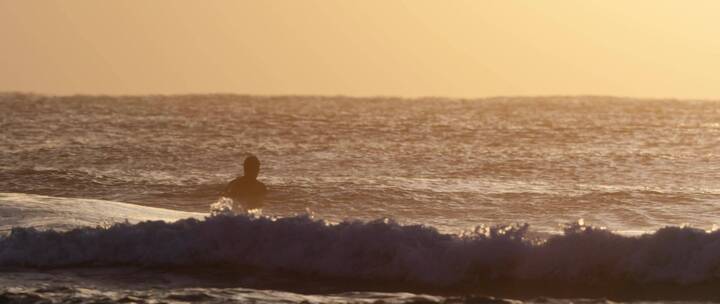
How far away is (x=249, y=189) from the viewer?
1958 centimetres

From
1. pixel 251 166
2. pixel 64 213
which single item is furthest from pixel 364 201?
pixel 64 213

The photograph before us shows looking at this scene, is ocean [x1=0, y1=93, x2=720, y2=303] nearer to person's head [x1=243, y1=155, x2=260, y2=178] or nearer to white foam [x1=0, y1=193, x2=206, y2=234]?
white foam [x1=0, y1=193, x2=206, y2=234]

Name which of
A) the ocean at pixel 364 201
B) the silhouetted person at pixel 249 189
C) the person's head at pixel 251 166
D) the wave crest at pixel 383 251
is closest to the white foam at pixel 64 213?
the ocean at pixel 364 201

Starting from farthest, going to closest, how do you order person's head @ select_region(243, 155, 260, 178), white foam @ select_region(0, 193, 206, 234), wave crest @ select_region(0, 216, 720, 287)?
person's head @ select_region(243, 155, 260, 178) → white foam @ select_region(0, 193, 206, 234) → wave crest @ select_region(0, 216, 720, 287)

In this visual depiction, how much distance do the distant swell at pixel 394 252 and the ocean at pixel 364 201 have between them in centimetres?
2

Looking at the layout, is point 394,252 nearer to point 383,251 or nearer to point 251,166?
point 383,251

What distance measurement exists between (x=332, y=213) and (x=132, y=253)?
7165mm

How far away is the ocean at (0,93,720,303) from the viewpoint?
12883 mm

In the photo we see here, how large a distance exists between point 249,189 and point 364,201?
9.74ft

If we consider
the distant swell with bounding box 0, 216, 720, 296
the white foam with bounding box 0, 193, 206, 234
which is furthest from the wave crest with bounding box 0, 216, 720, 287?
the white foam with bounding box 0, 193, 206, 234

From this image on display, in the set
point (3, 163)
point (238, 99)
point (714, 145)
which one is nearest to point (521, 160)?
point (714, 145)

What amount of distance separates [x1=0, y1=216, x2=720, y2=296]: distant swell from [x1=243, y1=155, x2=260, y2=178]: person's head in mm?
5018

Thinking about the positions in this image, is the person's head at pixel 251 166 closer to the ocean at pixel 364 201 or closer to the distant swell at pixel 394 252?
the ocean at pixel 364 201

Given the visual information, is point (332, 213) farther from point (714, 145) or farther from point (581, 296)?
point (714, 145)
